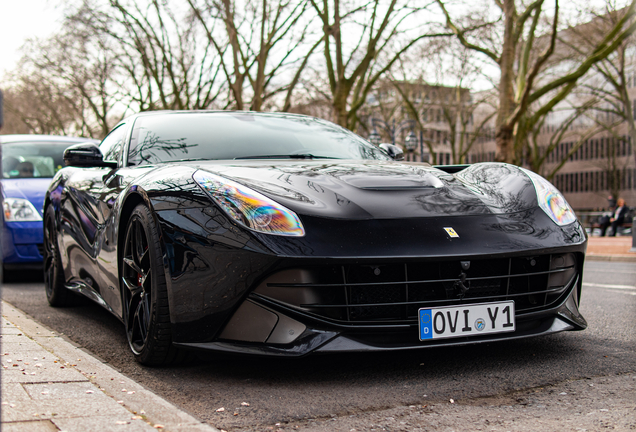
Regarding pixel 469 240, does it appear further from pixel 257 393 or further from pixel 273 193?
pixel 257 393

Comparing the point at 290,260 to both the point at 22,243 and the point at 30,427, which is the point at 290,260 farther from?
the point at 22,243

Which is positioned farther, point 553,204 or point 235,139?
point 235,139

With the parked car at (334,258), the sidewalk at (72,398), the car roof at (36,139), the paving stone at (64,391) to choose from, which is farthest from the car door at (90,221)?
the car roof at (36,139)

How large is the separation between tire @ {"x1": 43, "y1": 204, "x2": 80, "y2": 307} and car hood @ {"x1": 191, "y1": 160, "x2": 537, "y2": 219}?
87.3 inches

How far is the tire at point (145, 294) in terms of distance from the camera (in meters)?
2.92

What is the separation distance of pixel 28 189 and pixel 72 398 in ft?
17.8

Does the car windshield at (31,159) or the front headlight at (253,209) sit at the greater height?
the car windshield at (31,159)

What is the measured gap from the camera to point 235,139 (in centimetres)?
398

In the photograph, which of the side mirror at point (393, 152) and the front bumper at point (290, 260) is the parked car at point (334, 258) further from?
the side mirror at point (393, 152)

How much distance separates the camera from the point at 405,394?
8.51 ft

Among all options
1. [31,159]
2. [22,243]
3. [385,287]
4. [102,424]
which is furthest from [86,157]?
[31,159]

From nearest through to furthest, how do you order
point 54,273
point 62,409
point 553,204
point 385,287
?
point 62,409 → point 385,287 → point 553,204 → point 54,273

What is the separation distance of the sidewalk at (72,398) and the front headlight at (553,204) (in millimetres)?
1944

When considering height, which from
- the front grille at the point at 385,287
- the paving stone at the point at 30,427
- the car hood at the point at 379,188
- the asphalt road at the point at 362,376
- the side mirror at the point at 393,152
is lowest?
the asphalt road at the point at 362,376
